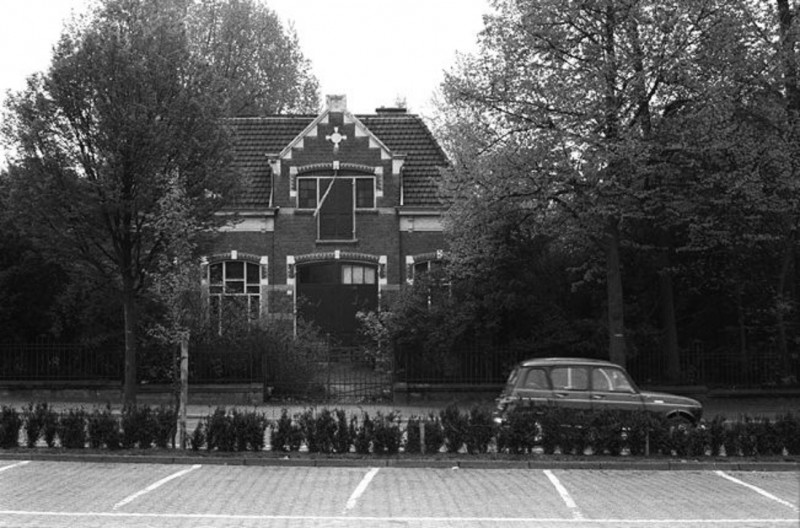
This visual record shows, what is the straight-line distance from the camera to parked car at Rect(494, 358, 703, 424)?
16.8 metres

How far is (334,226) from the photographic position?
33781 millimetres

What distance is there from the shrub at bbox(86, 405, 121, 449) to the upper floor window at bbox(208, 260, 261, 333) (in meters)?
9.76

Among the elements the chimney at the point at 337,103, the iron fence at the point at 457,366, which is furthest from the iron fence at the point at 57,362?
the chimney at the point at 337,103

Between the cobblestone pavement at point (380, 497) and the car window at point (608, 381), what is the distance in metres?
2.87

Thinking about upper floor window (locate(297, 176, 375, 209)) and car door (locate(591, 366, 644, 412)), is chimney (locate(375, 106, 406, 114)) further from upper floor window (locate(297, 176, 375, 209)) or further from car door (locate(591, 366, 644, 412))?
car door (locate(591, 366, 644, 412))

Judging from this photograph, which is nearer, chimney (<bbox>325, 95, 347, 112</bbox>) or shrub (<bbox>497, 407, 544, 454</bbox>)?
shrub (<bbox>497, 407, 544, 454</bbox>)

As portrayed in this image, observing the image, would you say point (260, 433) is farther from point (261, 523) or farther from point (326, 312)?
point (326, 312)

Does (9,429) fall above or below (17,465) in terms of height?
above

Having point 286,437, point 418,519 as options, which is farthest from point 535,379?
point 418,519

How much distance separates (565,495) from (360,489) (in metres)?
2.71

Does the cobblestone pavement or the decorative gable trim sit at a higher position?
the decorative gable trim

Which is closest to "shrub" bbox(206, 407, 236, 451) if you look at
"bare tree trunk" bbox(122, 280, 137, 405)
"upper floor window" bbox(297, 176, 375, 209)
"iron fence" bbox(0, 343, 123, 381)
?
"bare tree trunk" bbox(122, 280, 137, 405)

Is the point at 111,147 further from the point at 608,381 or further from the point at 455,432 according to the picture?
the point at 608,381

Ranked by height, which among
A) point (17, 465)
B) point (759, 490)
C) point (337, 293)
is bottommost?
point (759, 490)
